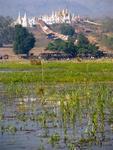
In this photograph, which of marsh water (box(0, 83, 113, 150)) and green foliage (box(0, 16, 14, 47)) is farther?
green foliage (box(0, 16, 14, 47))

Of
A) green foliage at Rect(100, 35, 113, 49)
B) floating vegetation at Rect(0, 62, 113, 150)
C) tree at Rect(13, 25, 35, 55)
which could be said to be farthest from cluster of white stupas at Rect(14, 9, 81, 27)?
floating vegetation at Rect(0, 62, 113, 150)

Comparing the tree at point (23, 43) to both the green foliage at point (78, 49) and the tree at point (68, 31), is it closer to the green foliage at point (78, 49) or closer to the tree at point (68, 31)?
the green foliage at point (78, 49)

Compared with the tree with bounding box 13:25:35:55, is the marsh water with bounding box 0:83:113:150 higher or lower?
higher

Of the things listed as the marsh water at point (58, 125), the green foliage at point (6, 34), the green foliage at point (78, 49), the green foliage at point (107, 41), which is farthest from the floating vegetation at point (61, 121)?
the green foliage at point (6, 34)

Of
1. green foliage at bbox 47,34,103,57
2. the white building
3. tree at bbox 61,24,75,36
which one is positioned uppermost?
the white building

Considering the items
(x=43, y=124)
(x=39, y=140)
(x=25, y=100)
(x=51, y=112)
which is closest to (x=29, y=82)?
(x=25, y=100)

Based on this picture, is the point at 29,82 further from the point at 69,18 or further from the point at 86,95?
the point at 69,18

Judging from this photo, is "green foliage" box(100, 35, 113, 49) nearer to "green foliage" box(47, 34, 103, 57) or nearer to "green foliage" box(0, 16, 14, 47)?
"green foliage" box(47, 34, 103, 57)

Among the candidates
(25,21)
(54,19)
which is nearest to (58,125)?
(25,21)

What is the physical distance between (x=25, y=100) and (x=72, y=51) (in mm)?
65418

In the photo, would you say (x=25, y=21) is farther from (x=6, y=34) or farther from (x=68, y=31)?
(x=6, y=34)

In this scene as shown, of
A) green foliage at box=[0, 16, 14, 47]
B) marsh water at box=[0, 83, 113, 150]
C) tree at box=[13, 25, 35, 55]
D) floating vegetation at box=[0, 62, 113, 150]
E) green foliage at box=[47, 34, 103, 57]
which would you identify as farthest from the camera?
green foliage at box=[0, 16, 14, 47]

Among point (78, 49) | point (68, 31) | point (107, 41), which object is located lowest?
point (78, 49)

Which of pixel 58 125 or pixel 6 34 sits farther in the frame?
pixel 6 34
